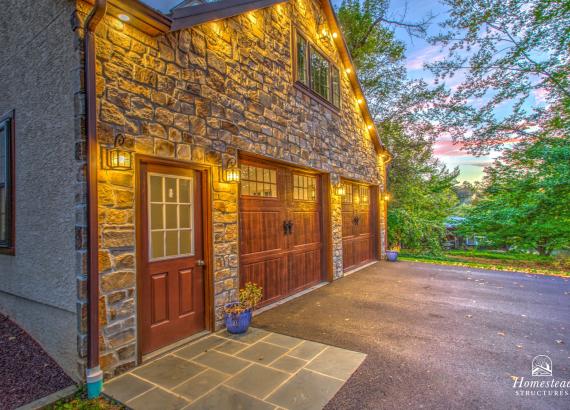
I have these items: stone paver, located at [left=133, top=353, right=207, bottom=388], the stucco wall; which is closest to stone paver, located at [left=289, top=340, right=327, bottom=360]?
stone paver, located at [left=133, top=353, right=207, bottom=388]

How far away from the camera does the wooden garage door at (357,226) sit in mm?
7984

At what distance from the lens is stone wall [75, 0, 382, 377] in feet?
8.89

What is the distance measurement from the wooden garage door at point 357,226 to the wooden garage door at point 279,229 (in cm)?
153

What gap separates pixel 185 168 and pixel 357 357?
307 cm

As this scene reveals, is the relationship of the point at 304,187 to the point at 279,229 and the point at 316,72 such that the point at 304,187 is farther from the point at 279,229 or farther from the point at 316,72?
the point at 316,72

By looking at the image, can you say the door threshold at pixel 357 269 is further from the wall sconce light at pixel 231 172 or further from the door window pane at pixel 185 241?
the door window pane at pixel 185 241

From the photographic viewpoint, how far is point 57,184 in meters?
2.79

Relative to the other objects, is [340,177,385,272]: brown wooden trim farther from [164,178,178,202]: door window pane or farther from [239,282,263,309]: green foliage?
[164,178,178,202]: door window pane

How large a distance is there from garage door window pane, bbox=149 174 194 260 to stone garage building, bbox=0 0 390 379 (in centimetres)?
2

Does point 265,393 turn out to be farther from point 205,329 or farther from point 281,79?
point 281,79

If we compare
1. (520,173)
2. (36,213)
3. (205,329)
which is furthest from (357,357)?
(520,173)

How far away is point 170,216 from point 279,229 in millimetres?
2343

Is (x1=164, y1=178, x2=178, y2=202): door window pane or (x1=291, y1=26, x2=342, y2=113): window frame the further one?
(x1=291, y1=26, x2=342, y2=113): window frame

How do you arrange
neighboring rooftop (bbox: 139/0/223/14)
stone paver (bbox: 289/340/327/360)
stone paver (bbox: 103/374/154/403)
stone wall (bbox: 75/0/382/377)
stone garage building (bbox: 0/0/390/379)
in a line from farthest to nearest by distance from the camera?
stone paver (bbox: 289/340/327/360) < neighboring rooftop (bbox: 139/0/223/14) < stone wall (bbox: 75/0/382/377) < stone garage building (bbox: 0/0/390/379) < stone paver (bbox: 103/374/154/403)
